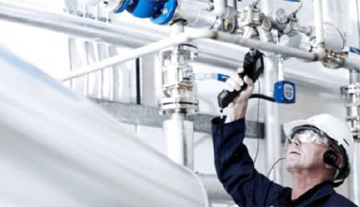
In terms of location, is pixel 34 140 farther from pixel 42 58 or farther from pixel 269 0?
pixel 269 0

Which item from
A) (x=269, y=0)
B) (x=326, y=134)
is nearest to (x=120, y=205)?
(x=326, y=134)

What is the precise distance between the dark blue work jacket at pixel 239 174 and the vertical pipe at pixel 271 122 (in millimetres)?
348

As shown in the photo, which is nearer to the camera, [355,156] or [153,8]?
[153,8]

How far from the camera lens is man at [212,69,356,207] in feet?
4.16

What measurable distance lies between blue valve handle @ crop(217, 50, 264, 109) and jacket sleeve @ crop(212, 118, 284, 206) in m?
0.07

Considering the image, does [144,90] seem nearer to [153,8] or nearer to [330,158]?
[153,8]

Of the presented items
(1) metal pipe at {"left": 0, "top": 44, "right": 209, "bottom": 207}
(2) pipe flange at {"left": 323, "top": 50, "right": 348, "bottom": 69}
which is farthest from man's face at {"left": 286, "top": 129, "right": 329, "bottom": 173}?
(1) metal pipe at {"left": 0, "top": 44, "right": 209, "bottom": 207}

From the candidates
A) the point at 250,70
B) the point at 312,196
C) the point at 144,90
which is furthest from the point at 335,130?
the point at 144,90

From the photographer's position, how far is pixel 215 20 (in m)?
1.28

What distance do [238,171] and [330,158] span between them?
218 mm

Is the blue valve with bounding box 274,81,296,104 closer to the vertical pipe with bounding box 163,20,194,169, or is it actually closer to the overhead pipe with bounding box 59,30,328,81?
the vertical pipe with bounding box 163,20,194,169

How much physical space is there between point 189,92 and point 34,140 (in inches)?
40.9

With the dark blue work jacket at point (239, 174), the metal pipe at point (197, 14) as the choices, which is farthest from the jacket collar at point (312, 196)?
the metal pipe at point (197, 14)

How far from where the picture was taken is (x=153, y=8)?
1.24m
